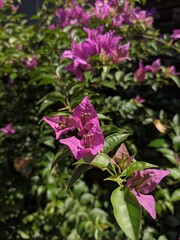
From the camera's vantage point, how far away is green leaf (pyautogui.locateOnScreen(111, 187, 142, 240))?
626 millimetres

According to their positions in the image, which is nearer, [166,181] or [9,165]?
[166,181]

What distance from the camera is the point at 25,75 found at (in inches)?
75.0

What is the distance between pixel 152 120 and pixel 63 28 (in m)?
0.77

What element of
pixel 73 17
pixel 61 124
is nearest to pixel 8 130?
pixel 73 17

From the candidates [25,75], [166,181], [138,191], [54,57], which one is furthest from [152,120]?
[138,191]

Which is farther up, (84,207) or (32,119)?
(32,119)

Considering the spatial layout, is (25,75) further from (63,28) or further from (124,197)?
(124,197)

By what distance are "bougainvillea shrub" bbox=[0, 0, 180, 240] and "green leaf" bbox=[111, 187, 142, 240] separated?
410 mm

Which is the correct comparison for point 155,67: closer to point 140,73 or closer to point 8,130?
point 140,73

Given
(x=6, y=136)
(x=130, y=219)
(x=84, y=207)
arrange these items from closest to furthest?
(x=130, y=219) < (x=84, y=207) < (x=6, y=136)

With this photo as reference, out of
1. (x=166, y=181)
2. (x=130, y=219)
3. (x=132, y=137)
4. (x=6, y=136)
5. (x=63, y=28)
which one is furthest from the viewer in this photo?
(x=63, y=28)

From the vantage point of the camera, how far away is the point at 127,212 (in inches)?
25.4

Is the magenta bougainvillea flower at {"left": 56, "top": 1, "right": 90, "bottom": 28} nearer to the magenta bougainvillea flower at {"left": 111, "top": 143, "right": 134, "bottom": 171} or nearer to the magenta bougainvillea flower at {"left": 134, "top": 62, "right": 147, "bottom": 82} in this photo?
the magenta bougainvillea flower at {"left": 134, "top": 62, "right": 147, "bottom": 82}

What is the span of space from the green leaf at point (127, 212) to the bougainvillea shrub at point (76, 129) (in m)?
0.41
